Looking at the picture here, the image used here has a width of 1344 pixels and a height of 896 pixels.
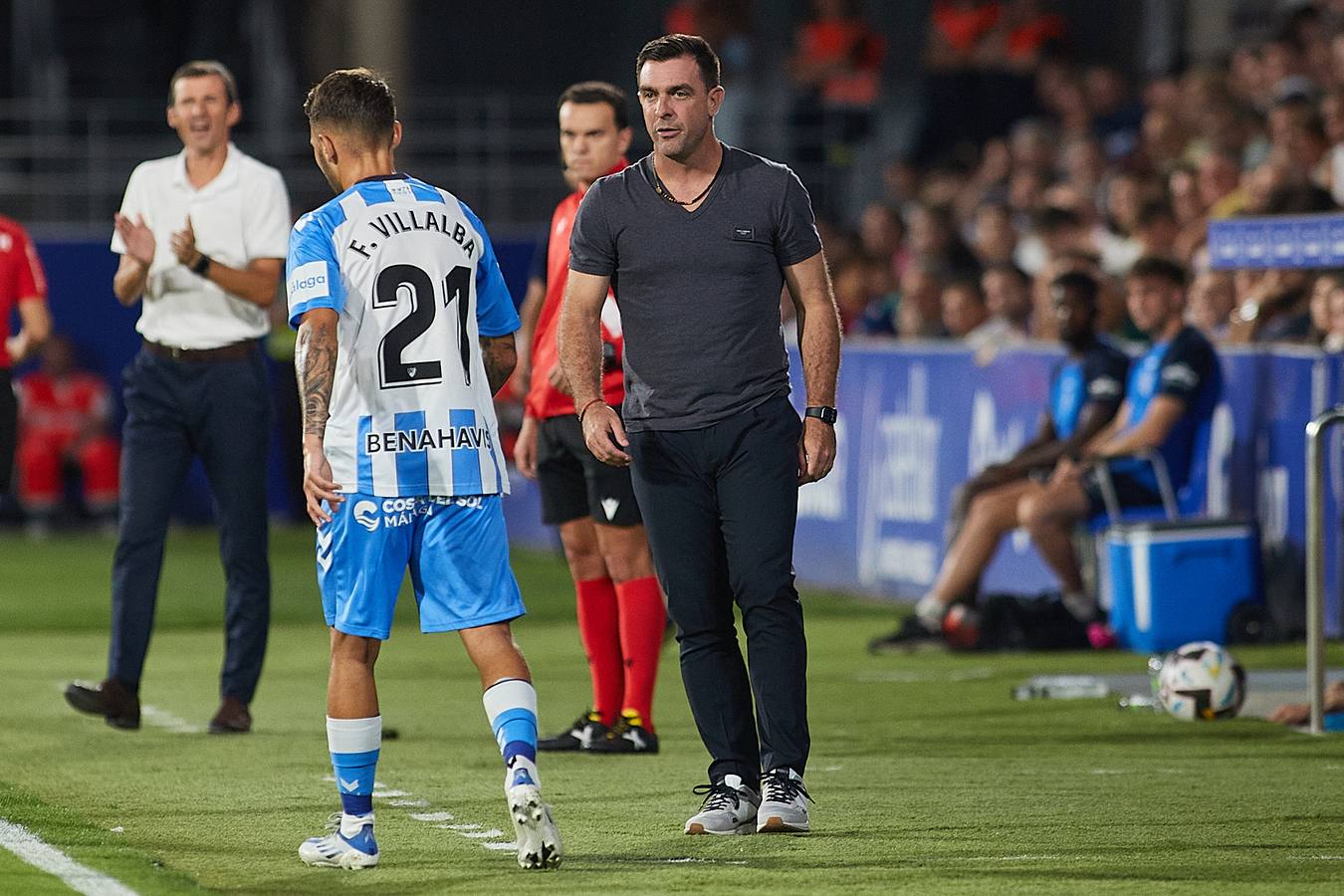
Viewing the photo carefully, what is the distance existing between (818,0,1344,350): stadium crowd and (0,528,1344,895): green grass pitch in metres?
3.17

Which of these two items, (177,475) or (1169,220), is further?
(1169,220)

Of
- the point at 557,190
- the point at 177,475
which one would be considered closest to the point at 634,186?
the point at 177,475

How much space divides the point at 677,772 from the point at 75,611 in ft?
24.4

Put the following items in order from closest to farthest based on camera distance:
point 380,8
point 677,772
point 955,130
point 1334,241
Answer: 1. point 677,772
2. point 1334,241
3. point 955,130
4. point 380,8

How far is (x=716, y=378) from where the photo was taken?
6598 mm

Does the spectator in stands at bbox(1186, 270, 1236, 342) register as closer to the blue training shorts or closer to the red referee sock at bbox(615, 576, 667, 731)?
the red referee sock at bbox(615, 576, 667, 731)

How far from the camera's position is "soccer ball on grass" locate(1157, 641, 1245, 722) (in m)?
9.03

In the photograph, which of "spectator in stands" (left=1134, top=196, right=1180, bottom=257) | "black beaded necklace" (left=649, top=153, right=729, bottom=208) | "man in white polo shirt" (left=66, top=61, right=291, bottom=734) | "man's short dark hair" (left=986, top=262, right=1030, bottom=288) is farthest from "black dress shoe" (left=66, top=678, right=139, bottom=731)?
"spectator in stands" (left=1134, top=196, right=1180, bottom=257)

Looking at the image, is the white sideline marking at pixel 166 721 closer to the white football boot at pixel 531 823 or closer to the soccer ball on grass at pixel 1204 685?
the white football boot at pixel 531 823

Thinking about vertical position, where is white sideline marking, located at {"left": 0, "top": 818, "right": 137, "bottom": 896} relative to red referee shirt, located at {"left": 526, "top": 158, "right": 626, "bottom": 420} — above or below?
below

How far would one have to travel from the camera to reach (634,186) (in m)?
6.67

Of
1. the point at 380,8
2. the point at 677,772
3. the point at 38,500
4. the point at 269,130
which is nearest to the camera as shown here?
the point at 677,772

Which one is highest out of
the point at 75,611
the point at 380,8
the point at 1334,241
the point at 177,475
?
the point at 380,8

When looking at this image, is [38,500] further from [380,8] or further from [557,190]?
[380,8]
